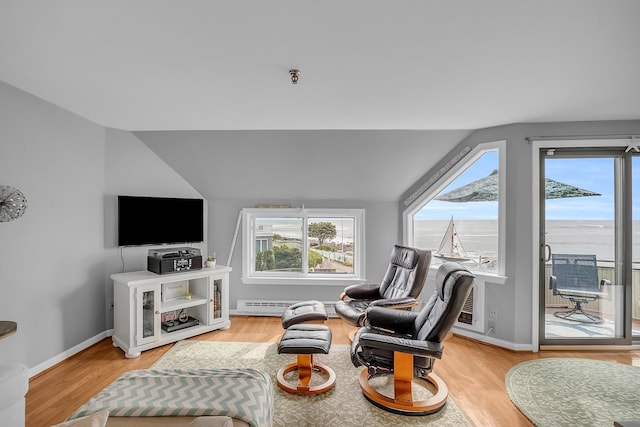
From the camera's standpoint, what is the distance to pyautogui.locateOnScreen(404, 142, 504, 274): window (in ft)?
11.9

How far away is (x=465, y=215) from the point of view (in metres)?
3.91

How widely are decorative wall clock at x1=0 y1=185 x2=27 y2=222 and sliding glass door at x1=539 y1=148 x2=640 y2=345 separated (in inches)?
194

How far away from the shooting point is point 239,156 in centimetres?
387

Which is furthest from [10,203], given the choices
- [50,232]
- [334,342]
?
[334,342]

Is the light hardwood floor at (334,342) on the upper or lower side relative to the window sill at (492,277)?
→ lower

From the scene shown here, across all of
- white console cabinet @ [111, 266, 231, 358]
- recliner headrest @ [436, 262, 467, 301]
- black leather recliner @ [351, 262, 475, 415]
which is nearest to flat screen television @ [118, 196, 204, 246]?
white console cabinet @ [111, 266, 231, 358]

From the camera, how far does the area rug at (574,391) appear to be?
7.31ft

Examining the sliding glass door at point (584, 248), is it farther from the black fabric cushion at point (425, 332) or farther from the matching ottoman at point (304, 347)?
the matching ottoman at point (304, 347)

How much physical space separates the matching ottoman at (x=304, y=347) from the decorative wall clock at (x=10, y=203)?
2362 mm

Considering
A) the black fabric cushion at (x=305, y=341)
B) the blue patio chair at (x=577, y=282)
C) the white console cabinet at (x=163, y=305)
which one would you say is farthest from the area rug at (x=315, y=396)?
the blue patio chair at (x=577, y=282)

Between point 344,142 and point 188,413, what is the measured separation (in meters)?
3.07

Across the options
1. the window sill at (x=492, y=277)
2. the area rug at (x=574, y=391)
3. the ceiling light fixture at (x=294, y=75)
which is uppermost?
the ceiling light fixture at (x=294, y=75)

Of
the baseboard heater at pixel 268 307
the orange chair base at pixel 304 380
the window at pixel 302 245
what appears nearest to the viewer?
the orange chair base at pixel 304 380

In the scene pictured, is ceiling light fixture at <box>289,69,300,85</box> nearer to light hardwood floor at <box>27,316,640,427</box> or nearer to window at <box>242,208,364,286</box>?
window at <box>242,208,364,286</box>
